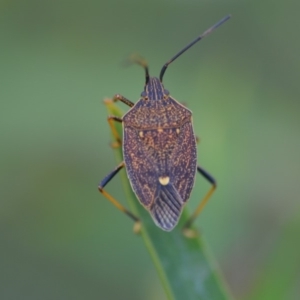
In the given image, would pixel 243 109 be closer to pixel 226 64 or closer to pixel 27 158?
pixel 226 64

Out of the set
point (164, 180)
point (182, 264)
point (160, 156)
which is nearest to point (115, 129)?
point (160, 156)

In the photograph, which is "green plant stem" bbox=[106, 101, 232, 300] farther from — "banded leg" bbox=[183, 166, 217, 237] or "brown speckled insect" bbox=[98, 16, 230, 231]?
"banded leg" bbox=[183, 166, 217, 237]

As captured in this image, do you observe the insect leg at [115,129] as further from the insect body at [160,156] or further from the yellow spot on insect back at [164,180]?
the yellow spot on insect back at [164,180]

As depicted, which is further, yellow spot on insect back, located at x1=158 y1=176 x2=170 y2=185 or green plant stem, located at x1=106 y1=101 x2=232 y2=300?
yellow spot on insect back, located at x1=158 y1=176 x2=170 y2=185

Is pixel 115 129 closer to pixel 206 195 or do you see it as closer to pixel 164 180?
pixel 164 180

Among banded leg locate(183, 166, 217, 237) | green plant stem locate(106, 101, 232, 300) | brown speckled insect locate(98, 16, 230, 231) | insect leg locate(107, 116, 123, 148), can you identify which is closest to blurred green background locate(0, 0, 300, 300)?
banded leg locate(183, 166, 217, 237)

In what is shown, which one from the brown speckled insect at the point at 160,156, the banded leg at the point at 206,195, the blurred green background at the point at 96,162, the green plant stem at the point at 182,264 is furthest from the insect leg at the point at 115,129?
the blurred green background at the point at 96,162
